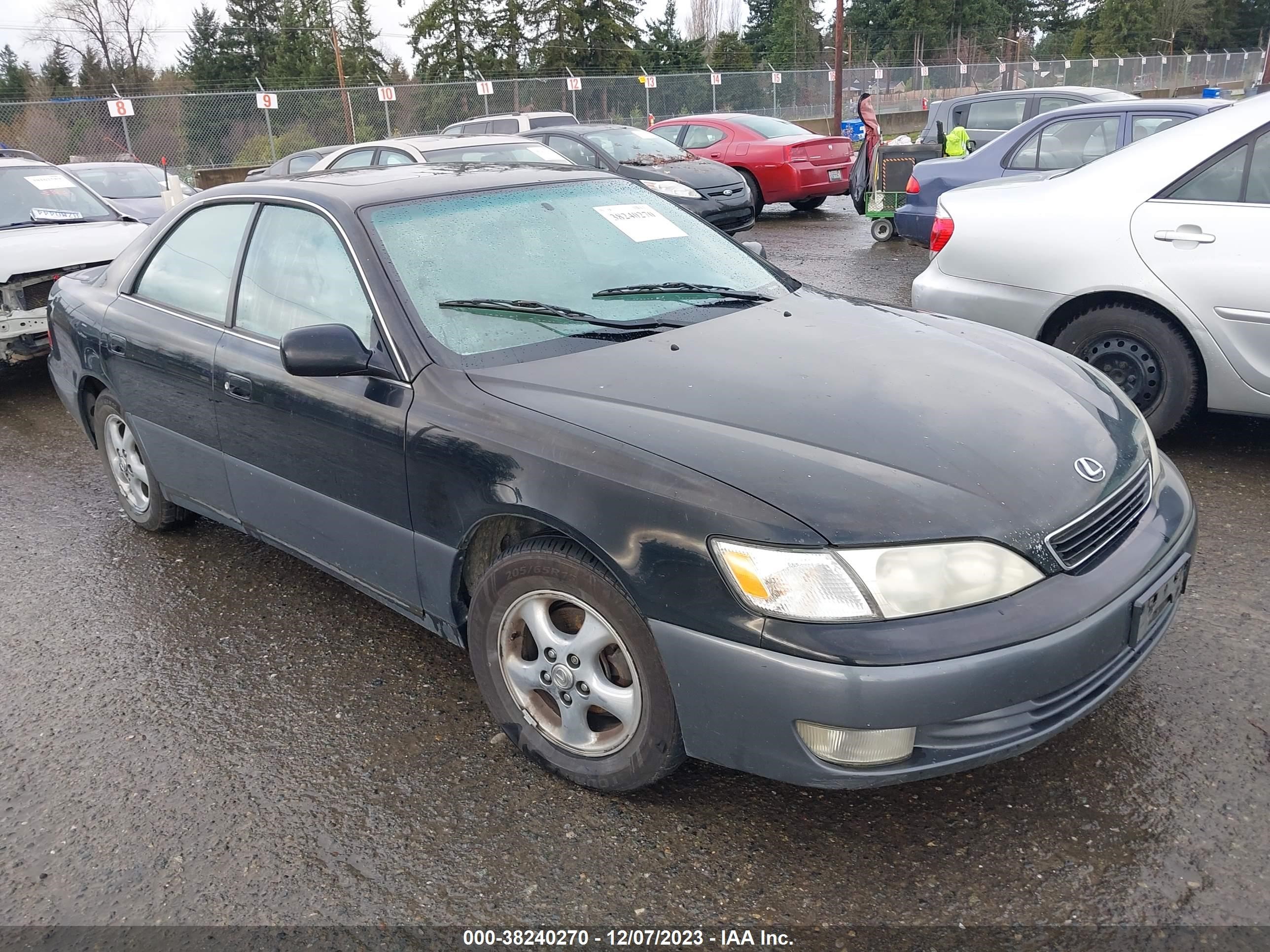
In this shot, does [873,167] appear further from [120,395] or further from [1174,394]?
[120,395]

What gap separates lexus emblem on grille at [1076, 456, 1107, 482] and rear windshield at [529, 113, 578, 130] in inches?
568

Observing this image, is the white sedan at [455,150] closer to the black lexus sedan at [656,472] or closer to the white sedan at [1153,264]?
the white sedan at [1153,264]

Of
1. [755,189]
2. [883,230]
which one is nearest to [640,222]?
[883,230]

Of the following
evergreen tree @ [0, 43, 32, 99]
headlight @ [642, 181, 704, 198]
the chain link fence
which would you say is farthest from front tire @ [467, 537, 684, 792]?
evergreen tree @ [0, 43, 32, 99]

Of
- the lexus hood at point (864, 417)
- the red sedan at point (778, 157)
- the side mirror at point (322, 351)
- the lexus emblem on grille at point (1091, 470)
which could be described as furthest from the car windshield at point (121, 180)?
the lexus emblem on grille at point (1091, 470)

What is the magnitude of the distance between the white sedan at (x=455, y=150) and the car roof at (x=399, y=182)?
7449 millimetres

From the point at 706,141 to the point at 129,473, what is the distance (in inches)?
472

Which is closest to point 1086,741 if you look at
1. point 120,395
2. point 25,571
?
point 120,395

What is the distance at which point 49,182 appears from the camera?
315 inches

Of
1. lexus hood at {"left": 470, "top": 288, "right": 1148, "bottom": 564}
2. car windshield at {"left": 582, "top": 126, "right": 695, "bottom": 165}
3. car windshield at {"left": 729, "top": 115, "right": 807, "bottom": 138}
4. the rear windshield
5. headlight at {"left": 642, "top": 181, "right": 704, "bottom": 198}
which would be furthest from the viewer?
the rear windshield

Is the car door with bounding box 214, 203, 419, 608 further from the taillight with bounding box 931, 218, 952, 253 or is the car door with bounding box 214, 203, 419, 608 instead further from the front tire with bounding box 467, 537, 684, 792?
the taillight with bounding box 931, 218, 952, 253

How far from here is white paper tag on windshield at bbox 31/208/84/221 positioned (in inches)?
297

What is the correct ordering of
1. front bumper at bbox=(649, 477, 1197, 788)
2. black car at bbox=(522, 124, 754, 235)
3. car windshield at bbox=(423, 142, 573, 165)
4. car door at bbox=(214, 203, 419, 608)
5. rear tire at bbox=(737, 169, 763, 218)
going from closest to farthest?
front bumper at bbox=(649, 477, 1197, 788) → car door at bbox=(214, 203, 419, 608) → car windshield at bbox=(423, 142, 573, 165) → black car at bbox=(522, 124, 754, 235) → rear tire at bbox=(737, 169, 763, 218)

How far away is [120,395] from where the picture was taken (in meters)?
4.20
